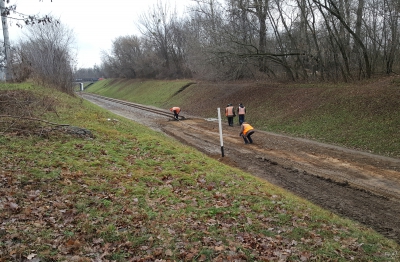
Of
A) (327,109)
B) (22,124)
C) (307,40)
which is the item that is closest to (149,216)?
(22,124)

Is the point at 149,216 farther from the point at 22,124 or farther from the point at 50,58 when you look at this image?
the point at 50,58

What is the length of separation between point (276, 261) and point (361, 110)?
16.1m

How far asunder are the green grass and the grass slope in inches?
353

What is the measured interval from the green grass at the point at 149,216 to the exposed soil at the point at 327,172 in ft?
3.63

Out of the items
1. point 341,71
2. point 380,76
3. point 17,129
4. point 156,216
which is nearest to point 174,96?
point 341,71

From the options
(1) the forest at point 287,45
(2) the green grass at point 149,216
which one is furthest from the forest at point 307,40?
(2) the green grass at point 149,216

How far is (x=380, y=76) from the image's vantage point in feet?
79.4

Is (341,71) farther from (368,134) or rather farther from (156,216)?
(156,216)

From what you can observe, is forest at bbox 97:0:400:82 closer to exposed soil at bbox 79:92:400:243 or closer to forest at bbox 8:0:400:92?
forest at bbox 8:0:400:92

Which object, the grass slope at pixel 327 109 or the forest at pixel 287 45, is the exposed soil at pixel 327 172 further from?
the forest at pixel 287 45

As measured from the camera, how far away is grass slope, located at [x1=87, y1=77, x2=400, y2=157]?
15797 millimetres

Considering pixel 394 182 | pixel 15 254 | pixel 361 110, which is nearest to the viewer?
pixel 15 254

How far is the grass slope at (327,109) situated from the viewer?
15.8 meters

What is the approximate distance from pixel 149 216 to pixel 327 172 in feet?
24.3
